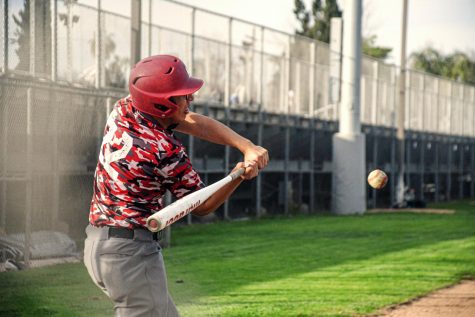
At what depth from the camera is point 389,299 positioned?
36.3ft

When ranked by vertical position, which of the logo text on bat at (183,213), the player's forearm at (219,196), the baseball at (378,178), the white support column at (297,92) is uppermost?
the white support column at (297,92)

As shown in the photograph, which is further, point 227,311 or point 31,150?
point 31,150

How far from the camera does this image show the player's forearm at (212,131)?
17.3 ft

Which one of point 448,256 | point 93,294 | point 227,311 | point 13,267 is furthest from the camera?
point 448,256

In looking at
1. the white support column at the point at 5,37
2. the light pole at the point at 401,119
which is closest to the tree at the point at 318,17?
the light pole at the point at 401,119

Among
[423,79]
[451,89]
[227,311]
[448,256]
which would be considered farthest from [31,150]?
[451,89]

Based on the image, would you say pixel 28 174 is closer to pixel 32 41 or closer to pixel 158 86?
pixel 32 41

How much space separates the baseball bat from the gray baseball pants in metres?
0.32

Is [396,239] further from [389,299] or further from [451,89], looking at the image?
[451,89]

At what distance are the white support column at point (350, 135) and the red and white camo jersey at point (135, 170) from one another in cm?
2545

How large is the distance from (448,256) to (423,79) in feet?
94.5

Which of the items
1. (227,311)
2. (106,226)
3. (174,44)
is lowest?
(227,311)

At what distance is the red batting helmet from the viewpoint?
5.07 metres

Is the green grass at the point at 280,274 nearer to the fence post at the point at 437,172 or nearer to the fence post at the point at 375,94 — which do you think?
the fence post at the point at 375,94
